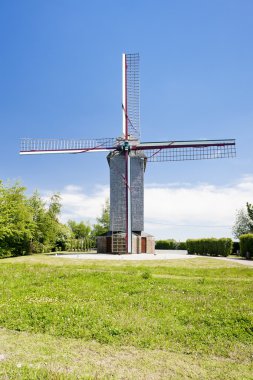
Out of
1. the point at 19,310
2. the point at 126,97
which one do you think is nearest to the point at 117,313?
the point at 19,310

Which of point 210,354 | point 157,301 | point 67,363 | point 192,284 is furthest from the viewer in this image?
point 192,284

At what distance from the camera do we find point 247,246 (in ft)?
109

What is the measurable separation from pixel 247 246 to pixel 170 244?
89.3 ft

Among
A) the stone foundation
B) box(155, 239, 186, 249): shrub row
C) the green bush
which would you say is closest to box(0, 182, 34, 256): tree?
the stone foundation

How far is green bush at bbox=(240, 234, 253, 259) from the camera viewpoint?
107ft

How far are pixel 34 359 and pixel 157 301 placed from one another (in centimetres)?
476

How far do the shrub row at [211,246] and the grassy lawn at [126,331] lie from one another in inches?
997

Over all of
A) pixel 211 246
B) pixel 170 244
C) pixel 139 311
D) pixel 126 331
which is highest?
pixel 170 244

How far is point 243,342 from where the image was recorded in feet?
23.7

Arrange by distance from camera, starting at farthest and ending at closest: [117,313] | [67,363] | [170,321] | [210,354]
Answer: [117,313]
[170,321]
[210,354]
[67,363]

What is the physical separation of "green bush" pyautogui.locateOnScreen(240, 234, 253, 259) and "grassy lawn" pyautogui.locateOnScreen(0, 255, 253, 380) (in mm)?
21509

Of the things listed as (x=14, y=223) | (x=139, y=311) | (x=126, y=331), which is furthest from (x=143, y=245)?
(x=126, y=331)

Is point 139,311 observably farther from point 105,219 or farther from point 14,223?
point 105,219

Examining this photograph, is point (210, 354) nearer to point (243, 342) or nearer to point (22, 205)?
point (243, 342)
